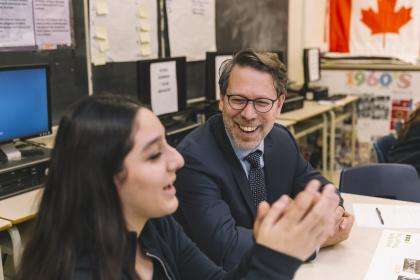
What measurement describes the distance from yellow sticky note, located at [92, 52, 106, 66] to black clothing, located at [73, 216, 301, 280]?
1958mm

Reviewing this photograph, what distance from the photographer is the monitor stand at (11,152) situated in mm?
2195

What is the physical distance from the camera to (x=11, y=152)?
7.29 feet

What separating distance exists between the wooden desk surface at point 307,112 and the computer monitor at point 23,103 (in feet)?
6.89

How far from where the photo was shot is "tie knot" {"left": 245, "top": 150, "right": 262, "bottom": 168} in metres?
1.80

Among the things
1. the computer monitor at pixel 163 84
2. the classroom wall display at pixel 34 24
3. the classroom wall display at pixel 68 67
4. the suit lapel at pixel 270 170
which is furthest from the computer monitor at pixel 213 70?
the suit lapel at pixel 270 170

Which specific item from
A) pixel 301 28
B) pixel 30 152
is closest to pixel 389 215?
pixel 30 152

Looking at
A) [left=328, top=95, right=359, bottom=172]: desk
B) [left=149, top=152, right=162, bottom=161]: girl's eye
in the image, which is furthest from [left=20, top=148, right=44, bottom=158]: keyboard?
[left=328, top=95, right=359, bottom=172]: desk

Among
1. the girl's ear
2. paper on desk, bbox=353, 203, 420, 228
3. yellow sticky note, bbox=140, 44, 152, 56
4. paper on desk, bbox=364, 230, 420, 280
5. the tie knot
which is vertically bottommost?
paper on desk, bbox=364, 230, 420, 280

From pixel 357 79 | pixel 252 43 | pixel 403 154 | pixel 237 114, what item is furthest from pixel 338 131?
pixel 237 114

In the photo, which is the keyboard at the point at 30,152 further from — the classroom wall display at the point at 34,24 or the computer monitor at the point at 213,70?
the computer monitor at the point at 213,70

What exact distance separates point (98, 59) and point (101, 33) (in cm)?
16

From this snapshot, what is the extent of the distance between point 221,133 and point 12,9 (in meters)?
1.43

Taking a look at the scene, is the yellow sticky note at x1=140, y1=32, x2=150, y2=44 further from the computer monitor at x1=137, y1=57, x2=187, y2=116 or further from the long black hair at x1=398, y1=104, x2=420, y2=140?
the long black hair at x1=398, y1=104, x2=420, y2=140

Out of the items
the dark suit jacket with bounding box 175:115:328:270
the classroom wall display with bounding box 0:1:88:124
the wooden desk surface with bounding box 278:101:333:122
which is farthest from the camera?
the wooden desk surface with bounding box 278:101:333:122
